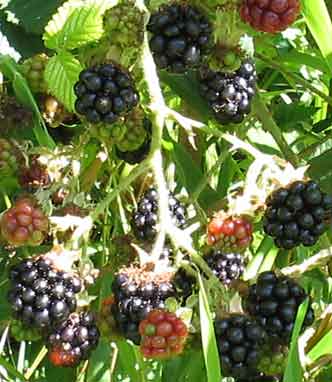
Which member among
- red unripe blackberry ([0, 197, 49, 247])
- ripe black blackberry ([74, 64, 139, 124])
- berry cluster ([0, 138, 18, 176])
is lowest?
red unripe blackberry ([0, 197, 49, 247])

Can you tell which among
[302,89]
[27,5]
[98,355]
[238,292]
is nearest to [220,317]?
[238,292]

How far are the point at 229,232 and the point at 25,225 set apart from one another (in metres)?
0.25

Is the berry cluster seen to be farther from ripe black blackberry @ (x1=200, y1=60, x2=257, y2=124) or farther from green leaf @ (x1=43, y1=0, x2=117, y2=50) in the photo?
ripe black blackberry @ (x1=200, y1=60, x2=257, y2=124)

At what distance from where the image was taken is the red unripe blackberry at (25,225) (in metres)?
1.35

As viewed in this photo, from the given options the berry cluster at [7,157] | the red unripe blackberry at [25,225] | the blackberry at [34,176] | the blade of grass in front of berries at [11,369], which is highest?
the berry cluster at [7,157]

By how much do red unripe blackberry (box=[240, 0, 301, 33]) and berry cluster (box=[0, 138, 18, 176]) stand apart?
0.37 m

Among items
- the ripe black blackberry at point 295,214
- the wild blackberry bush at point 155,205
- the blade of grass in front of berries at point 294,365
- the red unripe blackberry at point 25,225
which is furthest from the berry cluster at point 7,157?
the blade of grass in front of berries at point 294,365

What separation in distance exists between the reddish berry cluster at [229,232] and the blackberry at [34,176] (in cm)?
25

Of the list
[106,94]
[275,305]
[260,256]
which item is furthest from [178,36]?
[260,256]

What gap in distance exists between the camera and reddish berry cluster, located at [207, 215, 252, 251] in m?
1.34

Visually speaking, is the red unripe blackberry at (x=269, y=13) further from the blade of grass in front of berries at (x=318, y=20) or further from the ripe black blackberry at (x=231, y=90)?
the ripe black blackberry at (x=231, y=90)

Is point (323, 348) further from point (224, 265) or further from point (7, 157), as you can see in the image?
point (7, 157)

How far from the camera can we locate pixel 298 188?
A: 133cm

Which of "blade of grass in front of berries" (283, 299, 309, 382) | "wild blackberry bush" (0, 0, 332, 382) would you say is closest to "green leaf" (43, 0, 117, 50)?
"wild blackberry bush" (0, 0, 332, 382)
